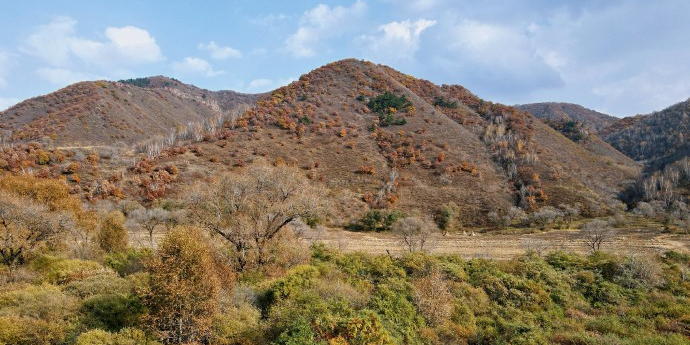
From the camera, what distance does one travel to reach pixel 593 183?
256ft

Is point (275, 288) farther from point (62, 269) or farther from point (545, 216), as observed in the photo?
point (545, 216)

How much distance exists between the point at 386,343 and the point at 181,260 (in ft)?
25.1

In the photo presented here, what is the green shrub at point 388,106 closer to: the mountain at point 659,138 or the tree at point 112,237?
the mountain at point 659,138

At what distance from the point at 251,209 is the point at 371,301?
1081cm

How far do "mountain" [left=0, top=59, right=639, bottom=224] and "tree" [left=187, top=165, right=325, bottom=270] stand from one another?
38786 millimetres

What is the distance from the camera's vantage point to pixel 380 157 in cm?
8475

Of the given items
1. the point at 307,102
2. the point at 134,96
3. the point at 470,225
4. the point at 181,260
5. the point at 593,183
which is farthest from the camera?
the point at 134,96

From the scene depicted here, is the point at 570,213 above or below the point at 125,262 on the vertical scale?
above

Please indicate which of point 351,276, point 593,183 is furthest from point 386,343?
point 593,183

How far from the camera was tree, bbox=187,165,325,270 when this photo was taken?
2327cm

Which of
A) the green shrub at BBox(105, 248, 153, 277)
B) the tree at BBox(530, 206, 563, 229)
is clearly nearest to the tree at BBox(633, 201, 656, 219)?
the tree at BBox(530, 206, 563, 229)

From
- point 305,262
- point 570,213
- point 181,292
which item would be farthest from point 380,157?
point 181,292

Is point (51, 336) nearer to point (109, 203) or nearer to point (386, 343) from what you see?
point (386, 343)

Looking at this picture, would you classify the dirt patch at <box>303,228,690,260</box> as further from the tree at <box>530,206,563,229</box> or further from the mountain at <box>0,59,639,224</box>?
Result: the mountain at <box>0,59,639,224</box>
